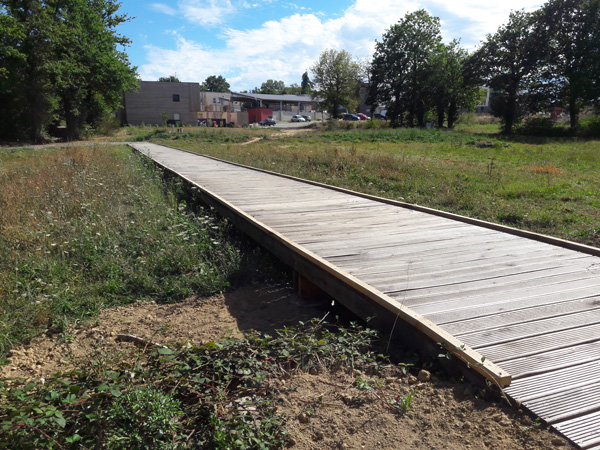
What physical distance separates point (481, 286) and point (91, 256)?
4637 mm

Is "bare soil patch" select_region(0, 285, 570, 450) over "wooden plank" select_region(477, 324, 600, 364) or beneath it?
beneath

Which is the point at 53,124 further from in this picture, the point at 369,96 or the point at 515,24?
the point at 515,24

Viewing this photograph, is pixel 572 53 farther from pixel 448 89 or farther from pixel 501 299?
pixel 501 299

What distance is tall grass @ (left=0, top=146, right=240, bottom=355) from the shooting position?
4.57 meters

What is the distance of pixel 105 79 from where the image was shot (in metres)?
35.5

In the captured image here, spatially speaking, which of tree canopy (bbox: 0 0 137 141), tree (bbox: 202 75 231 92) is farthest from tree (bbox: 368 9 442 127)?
tree (bbox: 202 75 231 92)

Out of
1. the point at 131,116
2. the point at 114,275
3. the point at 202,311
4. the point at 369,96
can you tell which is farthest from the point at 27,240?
the point at 131,116

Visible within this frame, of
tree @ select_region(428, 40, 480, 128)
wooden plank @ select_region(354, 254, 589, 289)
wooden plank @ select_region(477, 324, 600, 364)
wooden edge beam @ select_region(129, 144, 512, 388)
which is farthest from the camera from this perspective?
tree @ select_region(428, 40, 480, 128)

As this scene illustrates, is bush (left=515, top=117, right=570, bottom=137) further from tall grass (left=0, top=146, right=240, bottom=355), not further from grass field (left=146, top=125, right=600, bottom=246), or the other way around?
tall grass (left=0, top=146, right=240, bottom=355)

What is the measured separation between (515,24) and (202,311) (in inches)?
1752

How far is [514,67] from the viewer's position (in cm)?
3931

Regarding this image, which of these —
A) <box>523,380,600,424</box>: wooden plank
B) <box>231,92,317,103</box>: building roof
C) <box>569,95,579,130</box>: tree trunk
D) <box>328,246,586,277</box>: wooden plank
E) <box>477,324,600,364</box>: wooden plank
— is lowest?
<box>523,380,600,424</box>: wooden plank

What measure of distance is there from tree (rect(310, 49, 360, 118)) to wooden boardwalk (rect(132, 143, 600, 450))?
53.9m

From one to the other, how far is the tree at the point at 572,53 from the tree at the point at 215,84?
99.1 metres
